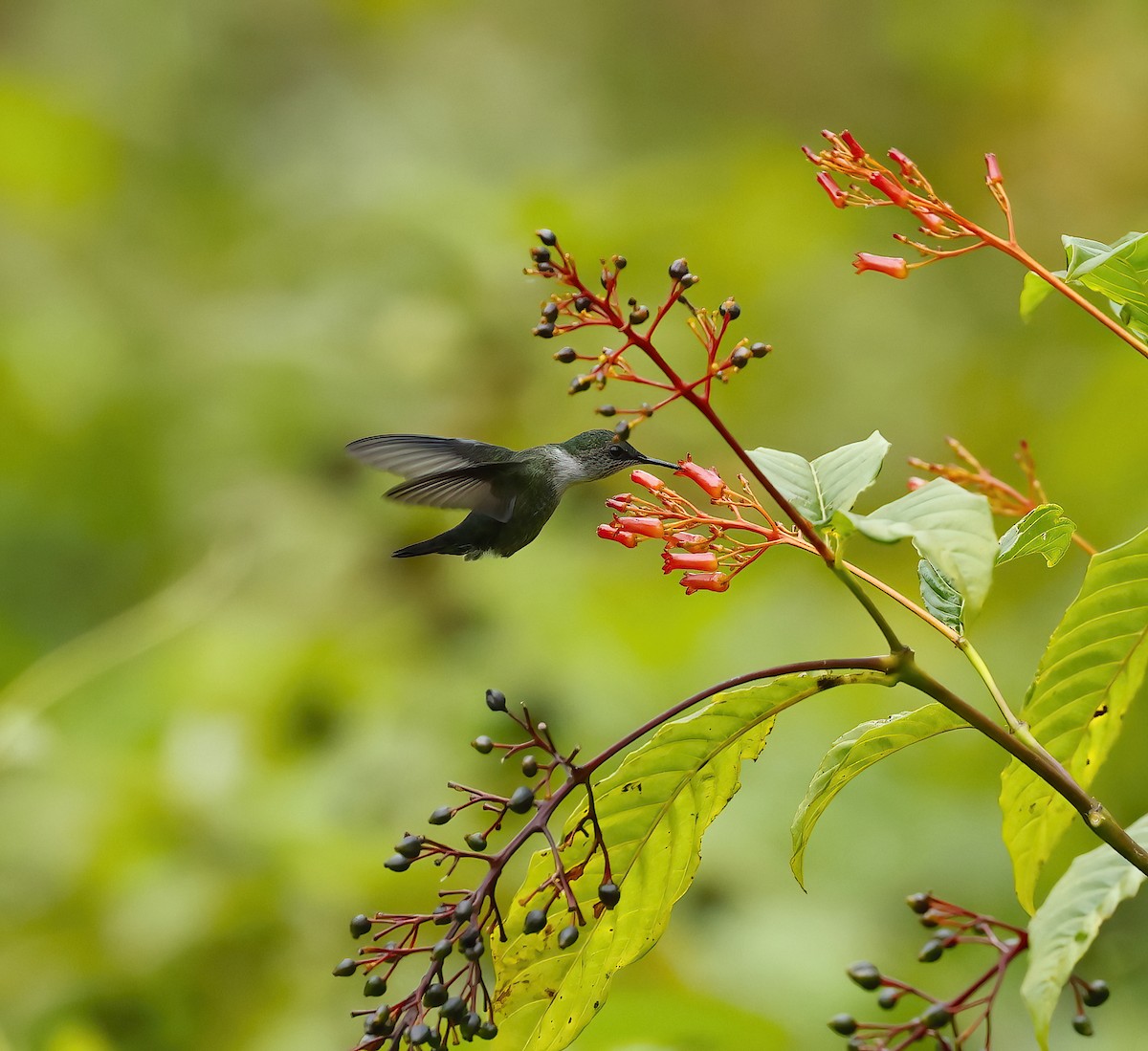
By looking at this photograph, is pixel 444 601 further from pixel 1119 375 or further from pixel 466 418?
pixel 1119 375

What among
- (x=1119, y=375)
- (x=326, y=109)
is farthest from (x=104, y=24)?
(x=1119, y=375)

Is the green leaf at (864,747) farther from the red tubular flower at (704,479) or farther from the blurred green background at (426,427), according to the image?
the blurred green background at (426,427)

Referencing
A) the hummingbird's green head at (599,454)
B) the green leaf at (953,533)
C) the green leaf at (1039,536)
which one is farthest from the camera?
the hummingbird's green head at (599,454)

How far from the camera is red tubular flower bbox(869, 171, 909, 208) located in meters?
1.10

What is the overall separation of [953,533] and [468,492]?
1.00 metres

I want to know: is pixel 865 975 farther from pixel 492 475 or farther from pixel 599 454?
pixel 492 475

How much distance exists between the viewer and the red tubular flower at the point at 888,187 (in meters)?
1.10

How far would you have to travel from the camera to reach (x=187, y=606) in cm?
336

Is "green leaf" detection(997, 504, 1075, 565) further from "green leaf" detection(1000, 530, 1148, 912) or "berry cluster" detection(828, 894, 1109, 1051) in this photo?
"berry cluster" detection(828, 894, 1109, 1051)

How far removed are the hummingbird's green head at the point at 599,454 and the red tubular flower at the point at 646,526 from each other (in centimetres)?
46

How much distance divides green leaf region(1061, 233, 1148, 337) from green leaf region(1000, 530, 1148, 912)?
0.22 m

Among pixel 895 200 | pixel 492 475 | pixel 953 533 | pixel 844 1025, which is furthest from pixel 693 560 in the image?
pixel 492 475

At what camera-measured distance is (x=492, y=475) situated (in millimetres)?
1718

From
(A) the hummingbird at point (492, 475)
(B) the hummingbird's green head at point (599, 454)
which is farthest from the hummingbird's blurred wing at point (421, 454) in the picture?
(B) the hummingbird's green head at point (599, 454)
